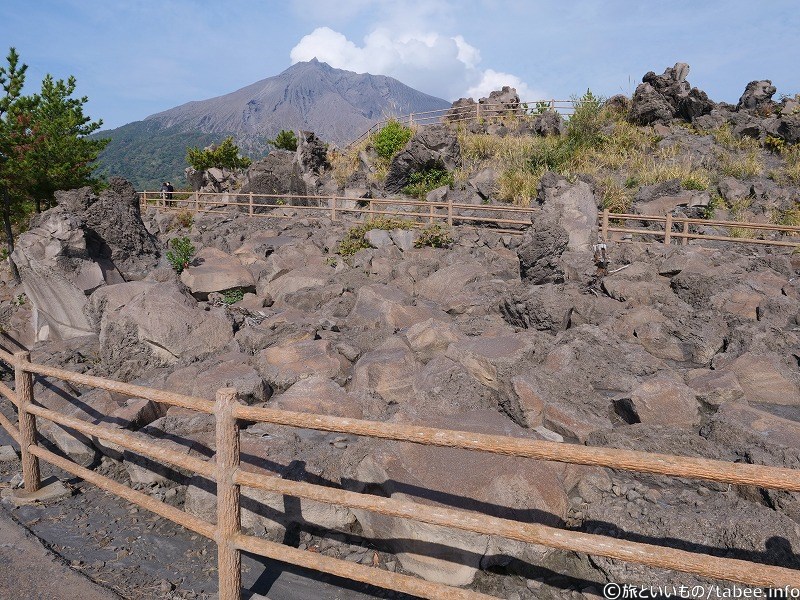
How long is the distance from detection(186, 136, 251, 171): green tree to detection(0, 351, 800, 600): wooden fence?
125 ft

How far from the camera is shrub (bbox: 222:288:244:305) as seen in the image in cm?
1073

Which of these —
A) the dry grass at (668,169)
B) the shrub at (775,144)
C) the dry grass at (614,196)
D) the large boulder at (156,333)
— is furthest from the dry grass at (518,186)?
the large boulder at (156,333)

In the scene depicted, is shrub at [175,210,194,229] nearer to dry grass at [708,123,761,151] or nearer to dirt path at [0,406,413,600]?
dirt path at [0,406,413,600]

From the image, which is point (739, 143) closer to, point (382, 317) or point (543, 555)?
point (382, 317)

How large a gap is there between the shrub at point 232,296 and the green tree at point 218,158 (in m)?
30.5

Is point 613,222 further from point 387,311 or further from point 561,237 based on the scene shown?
point 387,311

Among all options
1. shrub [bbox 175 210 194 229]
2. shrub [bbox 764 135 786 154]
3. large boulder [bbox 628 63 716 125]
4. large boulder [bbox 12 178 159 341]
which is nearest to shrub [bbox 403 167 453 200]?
shrub [bbox 175 210 194 229]

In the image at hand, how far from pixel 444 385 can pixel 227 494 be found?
2.77m

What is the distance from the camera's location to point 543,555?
3.45 meters

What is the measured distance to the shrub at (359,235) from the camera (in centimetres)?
1405

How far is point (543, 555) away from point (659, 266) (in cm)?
900

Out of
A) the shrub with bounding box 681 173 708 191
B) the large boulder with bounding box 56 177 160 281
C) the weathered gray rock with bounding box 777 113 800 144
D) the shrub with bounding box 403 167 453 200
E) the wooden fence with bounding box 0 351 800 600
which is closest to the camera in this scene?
the wooden fence with bounding box 0 351 800 600

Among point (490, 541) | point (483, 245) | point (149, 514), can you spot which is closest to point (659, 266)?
point (483, 245)

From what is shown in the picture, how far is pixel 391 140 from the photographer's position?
87.6ft
